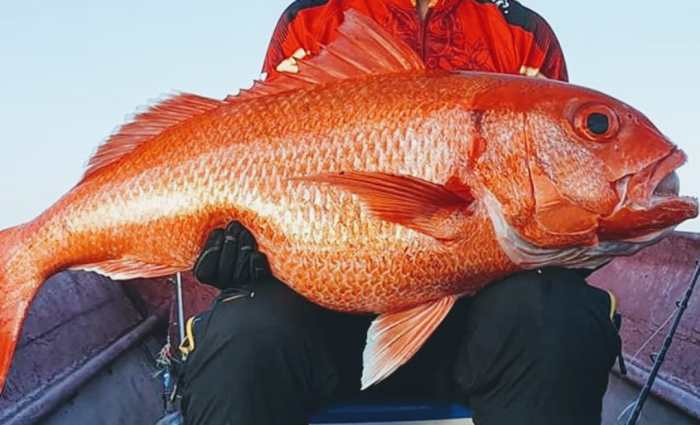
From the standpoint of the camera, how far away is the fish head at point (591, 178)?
1840 millimetres

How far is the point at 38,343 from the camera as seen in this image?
3.30m

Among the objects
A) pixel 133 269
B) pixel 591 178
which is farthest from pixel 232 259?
pixel 591 178

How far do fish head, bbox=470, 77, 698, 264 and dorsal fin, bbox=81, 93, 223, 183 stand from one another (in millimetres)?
846

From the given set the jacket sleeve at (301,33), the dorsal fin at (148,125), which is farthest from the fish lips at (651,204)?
the jacket sleeve at (301,33)

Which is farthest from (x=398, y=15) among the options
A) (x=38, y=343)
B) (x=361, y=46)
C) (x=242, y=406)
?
(x=38, y=343)

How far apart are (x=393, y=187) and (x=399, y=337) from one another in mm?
382

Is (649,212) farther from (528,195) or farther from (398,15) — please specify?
(398,15)

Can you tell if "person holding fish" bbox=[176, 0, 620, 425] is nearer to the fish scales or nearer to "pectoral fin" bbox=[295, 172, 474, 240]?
the fish scales

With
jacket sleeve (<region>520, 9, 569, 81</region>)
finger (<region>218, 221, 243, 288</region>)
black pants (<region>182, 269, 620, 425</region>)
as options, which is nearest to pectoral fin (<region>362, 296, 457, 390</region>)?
black pants (<region>182, 269, 620, 425</region>)

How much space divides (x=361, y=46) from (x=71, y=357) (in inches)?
82.0

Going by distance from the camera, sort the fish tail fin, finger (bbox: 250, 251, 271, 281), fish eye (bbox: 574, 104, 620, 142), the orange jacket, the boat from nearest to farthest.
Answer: fish eye (bbox: 574, 104, 620, 142) → finger (bbox: 250, 251, 271, 281) → the fish tail fin → the orange jacket → the boat

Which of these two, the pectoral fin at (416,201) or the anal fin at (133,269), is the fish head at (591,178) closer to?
the pectoral fin at (416,201)

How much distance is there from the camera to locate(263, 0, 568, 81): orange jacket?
2779 millimetres

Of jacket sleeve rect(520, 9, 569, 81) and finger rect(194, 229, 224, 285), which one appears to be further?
jacket sleeve rect(520, 9, 569, 81)
